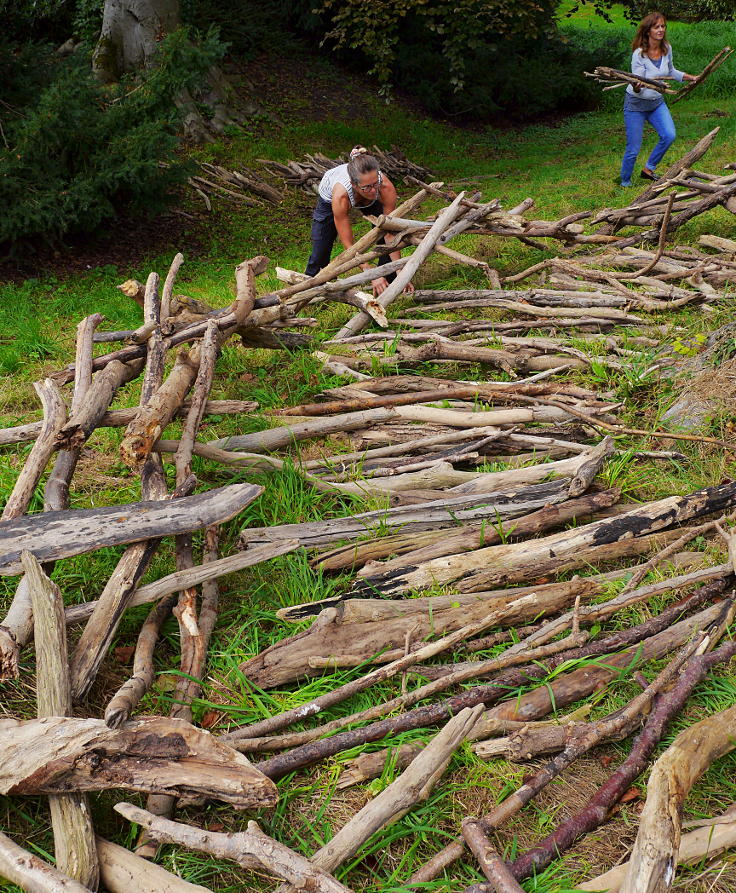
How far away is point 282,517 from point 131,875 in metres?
2.01

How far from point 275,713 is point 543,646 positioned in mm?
1141

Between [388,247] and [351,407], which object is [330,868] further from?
[388,247]

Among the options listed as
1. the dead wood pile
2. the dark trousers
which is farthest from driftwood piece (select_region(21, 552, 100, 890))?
the dark trousers

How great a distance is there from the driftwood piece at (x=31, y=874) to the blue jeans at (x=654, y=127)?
10.2 m

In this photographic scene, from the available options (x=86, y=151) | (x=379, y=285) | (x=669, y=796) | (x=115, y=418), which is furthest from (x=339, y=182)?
(x=669, y=796)

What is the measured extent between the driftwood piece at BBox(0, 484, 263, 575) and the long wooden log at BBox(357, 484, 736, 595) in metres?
0.77

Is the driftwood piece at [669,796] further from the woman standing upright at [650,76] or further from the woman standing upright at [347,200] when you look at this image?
the woman standing upright at [650,76]

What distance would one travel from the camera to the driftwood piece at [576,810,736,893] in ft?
7.37

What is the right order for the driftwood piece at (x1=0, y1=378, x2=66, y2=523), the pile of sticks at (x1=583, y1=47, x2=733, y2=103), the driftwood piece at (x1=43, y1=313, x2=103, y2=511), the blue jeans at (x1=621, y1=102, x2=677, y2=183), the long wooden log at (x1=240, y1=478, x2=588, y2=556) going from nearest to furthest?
the driftwood piece at (x1=0, y1=378, x2=66, y2=523) → the driftwood piece at (x1=43, y1=313, x2=103, y2=511) → the long wooden log at (x1=240, y1=478, x2=588, y2=556) → the pile of sticks at (x1=583, y1=47, x2=733, y2=103) → the blue jeans at (x1=621, y1=102, x2=677, y2=183)

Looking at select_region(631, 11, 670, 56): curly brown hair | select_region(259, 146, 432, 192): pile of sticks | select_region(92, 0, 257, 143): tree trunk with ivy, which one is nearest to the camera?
select_region(631, 11, 670, 56): curly brown hair

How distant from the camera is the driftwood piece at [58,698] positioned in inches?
91.0

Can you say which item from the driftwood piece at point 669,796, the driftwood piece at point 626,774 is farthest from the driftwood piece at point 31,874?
the driftwood piece at point 669,796

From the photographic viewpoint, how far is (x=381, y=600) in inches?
132

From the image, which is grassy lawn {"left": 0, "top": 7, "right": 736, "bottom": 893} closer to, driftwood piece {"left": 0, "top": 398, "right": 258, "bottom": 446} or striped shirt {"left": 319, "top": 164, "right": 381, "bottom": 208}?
driftwood piece {"left": 0, "top": 398, "right": 258, "bottom": 446}
